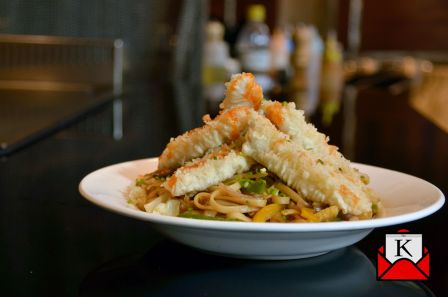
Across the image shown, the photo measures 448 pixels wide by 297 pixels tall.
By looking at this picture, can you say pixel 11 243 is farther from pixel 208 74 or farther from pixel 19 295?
pixel 208 74

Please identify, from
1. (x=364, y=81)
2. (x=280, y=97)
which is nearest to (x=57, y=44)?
(x=280, y=97)

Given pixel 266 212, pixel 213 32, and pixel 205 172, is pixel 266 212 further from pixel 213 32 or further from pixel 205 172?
pixel 213 32

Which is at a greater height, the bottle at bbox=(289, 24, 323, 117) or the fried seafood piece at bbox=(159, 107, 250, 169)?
the fried seafood piece at bbox=(159, 107, 250, 169)

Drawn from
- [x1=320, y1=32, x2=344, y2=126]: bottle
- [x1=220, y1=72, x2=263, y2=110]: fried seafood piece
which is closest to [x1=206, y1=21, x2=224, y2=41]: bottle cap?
[x1=320, y1=32, x2=344, y2=126]: bottle

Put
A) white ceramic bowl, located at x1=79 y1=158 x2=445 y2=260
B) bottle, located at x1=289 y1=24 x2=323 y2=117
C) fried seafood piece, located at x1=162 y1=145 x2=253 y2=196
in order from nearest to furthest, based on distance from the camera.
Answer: white ceramic bowl, located at x1=79 y1=158 x2=445 y2=260, fried seafood piece, located at x1=162 y1=145 x2=253 y2=196, bottle, located at x1=289 y1=24 x2=323 y2=117

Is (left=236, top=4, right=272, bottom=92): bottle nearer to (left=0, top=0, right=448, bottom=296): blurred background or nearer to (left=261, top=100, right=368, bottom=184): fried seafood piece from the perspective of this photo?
(left=0, top=0, right=448, bottom=296): blurred background

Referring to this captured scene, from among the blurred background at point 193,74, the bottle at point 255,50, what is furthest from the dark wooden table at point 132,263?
the bottle at point 255,50
